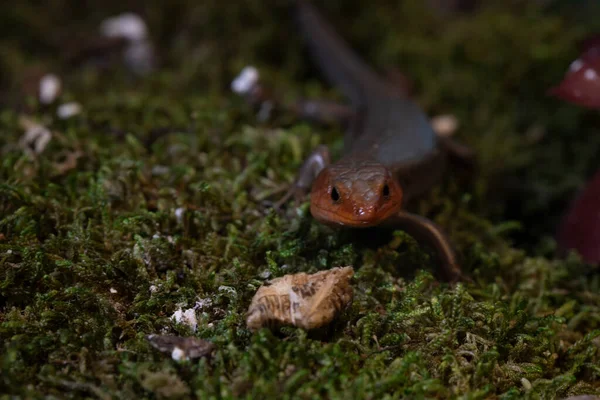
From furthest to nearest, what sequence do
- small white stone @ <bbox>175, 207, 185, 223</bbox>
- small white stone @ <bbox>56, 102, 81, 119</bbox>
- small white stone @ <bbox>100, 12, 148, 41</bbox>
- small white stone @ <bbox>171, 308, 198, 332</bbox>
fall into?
small white stone @ <bbox>100, 12, 148, 41</bbox> < small white stone @ <bbox>56, 102, 81, 119</bbox> < small white stone @ <bbox>175, 207, 185, 223</bbox> < small white stone @ <bbox>171, 308, 198, 332</bbox>

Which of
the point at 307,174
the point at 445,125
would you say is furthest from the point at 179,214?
the point at 445,125

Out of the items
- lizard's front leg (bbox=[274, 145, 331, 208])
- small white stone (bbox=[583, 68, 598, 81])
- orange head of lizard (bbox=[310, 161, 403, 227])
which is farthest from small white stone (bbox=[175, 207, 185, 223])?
small white stone (bbox=[583, 68, 598, 81])

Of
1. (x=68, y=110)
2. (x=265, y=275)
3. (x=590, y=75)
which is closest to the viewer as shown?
(x=265, y=275)

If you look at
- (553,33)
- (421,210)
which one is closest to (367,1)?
(553,33)

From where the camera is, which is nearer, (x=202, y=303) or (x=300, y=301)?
(x=300, y=301)

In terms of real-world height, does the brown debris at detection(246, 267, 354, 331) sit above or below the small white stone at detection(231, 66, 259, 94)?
below

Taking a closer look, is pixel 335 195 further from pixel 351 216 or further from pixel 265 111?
pixel 265 111

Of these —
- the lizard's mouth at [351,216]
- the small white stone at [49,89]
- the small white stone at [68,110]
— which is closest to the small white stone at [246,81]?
the small white stone at [68,110]

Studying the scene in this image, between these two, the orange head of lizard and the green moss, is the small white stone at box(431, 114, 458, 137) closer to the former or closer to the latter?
the green moss
